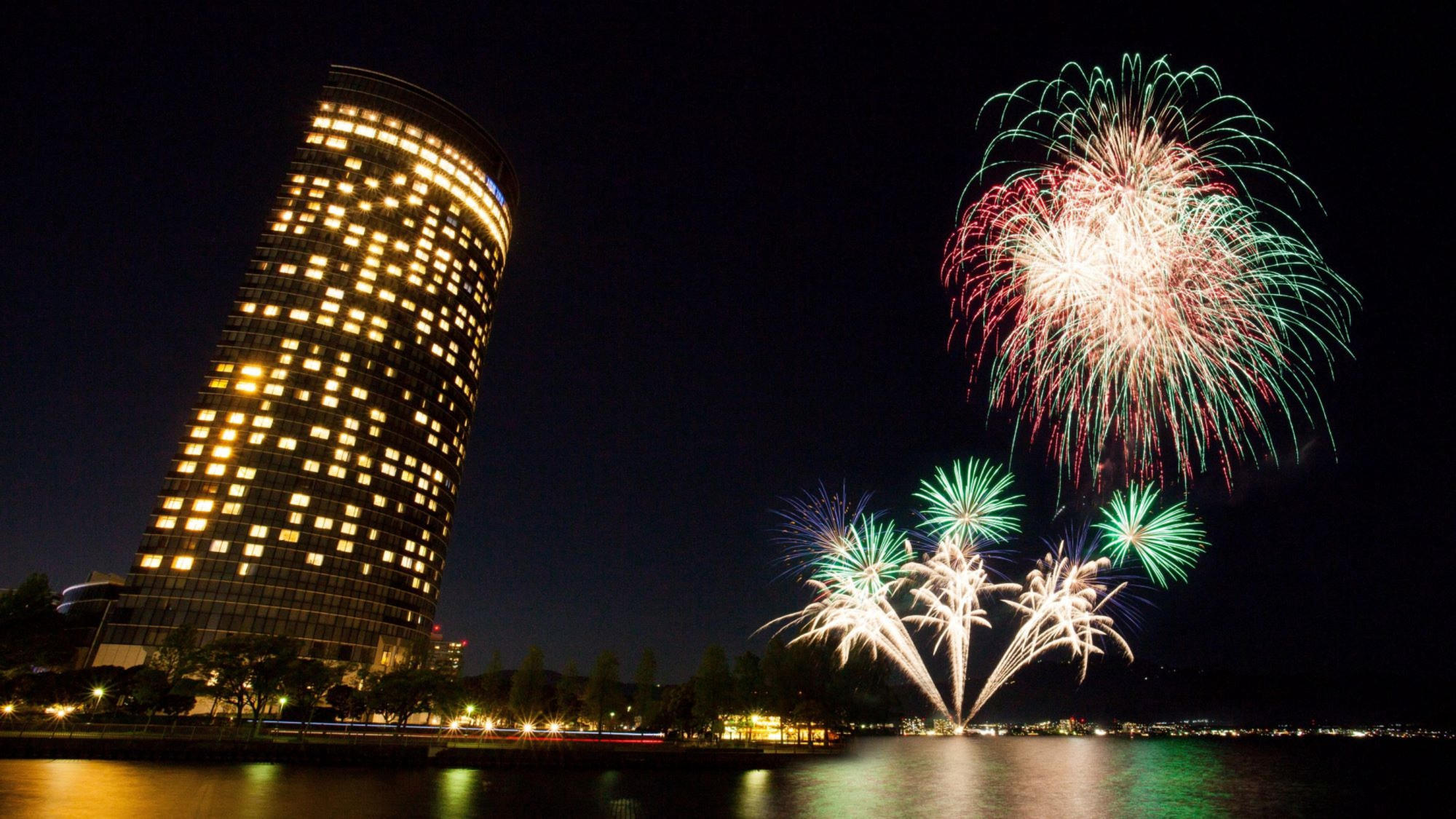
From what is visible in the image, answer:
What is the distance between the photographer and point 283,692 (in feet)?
329

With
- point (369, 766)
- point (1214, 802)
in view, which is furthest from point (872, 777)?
point (369, 766)

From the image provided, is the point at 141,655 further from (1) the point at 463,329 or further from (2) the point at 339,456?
(1) the point at 463,329

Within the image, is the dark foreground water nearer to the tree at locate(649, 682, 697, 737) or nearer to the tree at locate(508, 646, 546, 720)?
the tree at locate(649, 682, 697, 737)

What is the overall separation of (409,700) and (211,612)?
46630 mm

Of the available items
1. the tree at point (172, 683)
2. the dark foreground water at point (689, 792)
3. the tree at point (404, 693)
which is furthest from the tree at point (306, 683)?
the dark foreground water at point (689, 792)

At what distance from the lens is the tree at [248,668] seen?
305 ft

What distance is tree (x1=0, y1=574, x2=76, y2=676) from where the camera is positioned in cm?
9138

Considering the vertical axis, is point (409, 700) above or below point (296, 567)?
below

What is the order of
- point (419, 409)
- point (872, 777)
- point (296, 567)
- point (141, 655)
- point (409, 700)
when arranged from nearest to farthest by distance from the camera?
point (872, 777) < point (409, 700) < point (141, 655) < point (296, 567) < point (419, 409)

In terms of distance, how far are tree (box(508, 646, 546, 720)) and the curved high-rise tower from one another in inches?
1309

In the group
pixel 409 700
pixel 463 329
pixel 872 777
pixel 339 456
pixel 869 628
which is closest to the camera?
pixel 869 628

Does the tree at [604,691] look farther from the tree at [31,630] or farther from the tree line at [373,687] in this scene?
the tree at [31,630]

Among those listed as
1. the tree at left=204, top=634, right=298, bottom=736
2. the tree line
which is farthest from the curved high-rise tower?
the tree at left=204, top=634, right=298, bottom=736

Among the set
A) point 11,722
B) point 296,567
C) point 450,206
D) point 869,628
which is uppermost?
point 450,206
